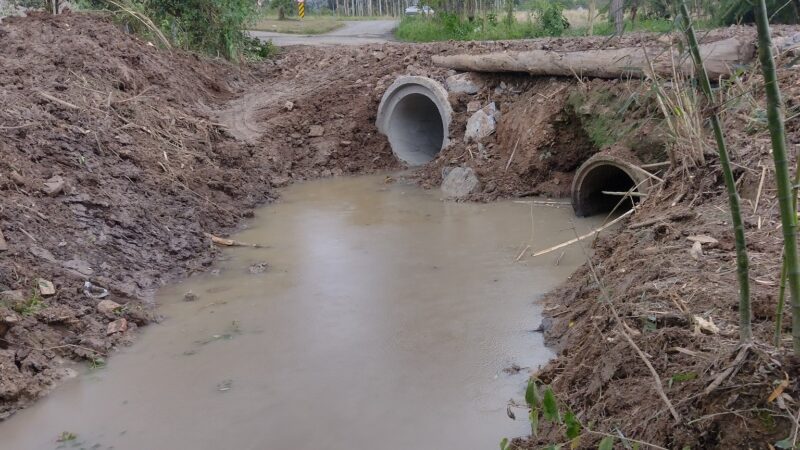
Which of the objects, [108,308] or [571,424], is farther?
[108,308]

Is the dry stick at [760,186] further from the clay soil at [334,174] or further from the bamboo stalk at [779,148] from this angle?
the bamboo stalk at [779,148]

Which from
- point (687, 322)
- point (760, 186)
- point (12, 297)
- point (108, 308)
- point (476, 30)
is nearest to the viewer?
point (687, 322)

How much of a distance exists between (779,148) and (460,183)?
7.52 meters

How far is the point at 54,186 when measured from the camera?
23.4 ft

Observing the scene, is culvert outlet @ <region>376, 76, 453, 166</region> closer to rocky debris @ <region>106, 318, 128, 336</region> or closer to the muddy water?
the muddy water

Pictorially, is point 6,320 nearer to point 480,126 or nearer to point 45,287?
point 45,287

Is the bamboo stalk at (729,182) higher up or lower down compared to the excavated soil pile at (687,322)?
higher up

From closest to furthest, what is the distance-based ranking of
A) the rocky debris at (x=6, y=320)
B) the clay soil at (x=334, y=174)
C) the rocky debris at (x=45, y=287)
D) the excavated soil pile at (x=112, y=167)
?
the clay soil at (x=334, y=174)
the rocky debris at (x=6, y=320)
the excavated soil pile at (x=112, y=167)
the rocky debris at (x=45, y=287)

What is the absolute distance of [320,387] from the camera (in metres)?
4.75

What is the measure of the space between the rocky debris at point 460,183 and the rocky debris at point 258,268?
10.5 ft

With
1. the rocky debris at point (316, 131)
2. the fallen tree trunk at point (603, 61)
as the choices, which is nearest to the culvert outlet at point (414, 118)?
the fallen tree trunk at point (603, 61)

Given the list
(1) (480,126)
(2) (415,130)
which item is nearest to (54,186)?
(1) (480,126)

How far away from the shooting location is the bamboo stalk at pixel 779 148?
92.4 inches

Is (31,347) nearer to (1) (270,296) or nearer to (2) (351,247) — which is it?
(1) (270,296)
